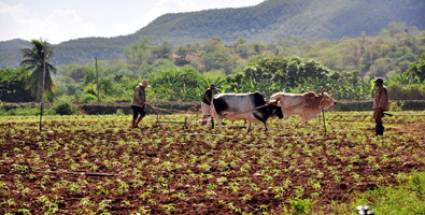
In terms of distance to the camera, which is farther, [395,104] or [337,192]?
[395,104]

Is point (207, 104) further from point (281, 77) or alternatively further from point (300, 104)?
point (281, 77)

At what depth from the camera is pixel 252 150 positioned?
17078 mm

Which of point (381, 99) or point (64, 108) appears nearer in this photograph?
point (381, 99)

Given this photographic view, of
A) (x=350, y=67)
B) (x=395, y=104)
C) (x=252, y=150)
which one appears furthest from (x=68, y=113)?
(x=350, y=67)

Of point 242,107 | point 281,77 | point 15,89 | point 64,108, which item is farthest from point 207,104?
point 281,77

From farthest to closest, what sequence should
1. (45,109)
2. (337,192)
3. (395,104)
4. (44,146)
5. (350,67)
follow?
(350,67)
(45,109)
(395,104)
(44,146)
(337,192)

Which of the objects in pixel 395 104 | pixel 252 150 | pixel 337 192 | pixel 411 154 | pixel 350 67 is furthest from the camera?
pixel 350 67

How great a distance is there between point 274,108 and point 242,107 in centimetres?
127

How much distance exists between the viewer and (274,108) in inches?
929

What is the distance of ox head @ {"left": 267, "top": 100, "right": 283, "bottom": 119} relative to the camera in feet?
76.4

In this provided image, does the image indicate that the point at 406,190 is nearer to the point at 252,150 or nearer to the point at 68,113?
the point at 252,150

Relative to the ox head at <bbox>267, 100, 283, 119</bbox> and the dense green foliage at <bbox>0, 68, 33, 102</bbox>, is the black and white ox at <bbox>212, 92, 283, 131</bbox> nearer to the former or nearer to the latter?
the ox head at <bbox>267, 100, 283, 119</bbox>

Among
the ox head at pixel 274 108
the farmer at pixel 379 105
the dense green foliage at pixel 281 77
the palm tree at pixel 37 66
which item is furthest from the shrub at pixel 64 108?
the farmer at pixel 379 105

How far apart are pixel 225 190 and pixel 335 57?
161254 millimetres
